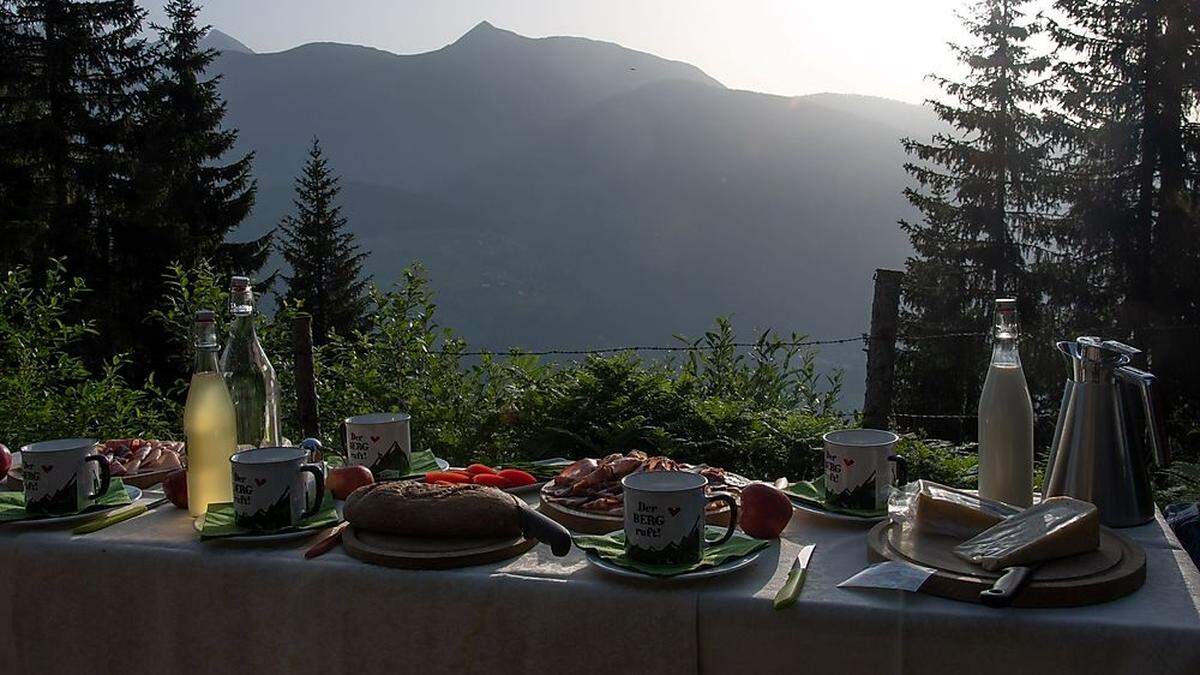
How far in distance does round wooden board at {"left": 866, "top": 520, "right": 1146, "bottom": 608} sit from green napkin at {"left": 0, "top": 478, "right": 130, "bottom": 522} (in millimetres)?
1251

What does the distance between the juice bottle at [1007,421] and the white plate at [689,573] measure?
47 cm

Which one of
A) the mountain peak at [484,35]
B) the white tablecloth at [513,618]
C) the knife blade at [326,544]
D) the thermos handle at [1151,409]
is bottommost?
the white tablecloth at [513,618]

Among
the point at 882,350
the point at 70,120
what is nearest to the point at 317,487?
the point at 882,350

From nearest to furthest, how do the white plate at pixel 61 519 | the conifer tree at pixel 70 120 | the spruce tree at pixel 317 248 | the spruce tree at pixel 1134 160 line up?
the white plate at pixel 61 519 < the spruce tree at pixel 1134 160 < the conifer tree at pixel 70 120 < the spruce tree at pixel 317 248

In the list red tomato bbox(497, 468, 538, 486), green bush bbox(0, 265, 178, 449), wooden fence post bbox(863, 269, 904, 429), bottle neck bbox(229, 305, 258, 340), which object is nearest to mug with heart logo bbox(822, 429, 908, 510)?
red tomato bbox(497, 468, 538, 486)

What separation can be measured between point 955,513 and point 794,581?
0.91ft

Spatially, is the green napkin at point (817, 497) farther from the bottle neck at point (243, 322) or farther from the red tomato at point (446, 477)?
the bottle neck at point (243, 322)

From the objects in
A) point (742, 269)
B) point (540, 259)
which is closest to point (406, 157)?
point (540, 259)

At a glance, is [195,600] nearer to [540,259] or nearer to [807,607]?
[807,607]

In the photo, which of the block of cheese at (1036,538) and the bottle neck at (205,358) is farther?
the bottle neck at (205,358)

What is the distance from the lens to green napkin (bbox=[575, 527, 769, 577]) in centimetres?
115

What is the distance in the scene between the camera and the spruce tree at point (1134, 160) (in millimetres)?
15102

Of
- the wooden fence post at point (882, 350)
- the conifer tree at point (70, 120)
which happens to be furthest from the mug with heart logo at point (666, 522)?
the conifer tree at point (70, 120)

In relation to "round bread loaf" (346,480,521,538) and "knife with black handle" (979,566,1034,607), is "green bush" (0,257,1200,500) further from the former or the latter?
"knife with black handle" (979,566,1034,607)
